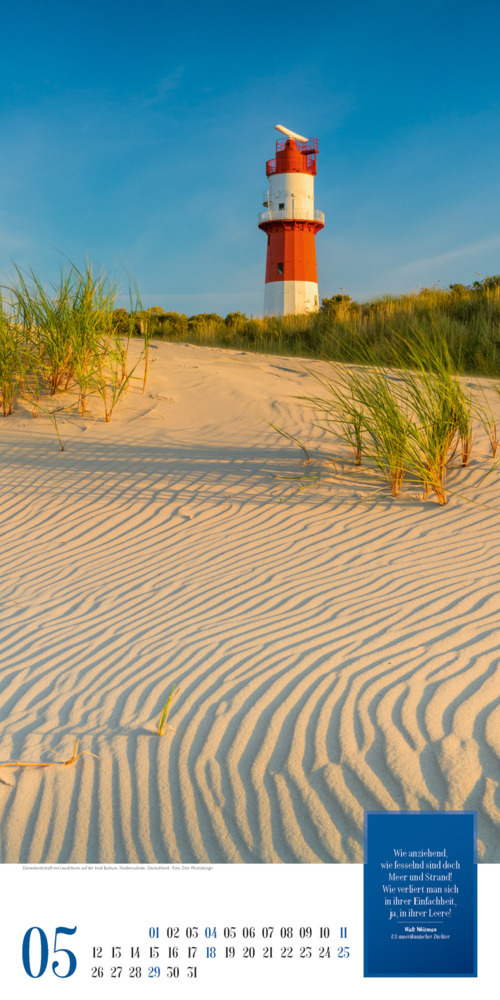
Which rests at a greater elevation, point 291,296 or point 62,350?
point 291,296

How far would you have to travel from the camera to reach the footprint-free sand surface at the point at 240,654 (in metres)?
2.12

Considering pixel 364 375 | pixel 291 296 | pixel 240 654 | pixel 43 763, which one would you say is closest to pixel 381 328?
pixel 364 375

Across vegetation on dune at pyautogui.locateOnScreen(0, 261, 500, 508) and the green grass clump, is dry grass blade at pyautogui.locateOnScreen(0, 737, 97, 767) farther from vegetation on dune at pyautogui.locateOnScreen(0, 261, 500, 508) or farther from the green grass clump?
the green grass clump

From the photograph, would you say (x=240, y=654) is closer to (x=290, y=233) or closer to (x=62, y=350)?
(x=62, y=350)

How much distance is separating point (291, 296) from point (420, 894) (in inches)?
1074

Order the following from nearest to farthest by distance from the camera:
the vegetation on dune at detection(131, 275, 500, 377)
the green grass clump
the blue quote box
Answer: the blue quote box
the green grass clump
the vegetation on dune at detection(131, 275, 500, 377)

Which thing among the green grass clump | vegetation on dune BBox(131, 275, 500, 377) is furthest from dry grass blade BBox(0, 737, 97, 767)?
vegetation on dune BBox(131, 275, 500, 377)

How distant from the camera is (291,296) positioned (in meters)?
27.5

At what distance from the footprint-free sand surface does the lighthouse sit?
22.7 meters

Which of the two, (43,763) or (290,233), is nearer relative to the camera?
(43,763)

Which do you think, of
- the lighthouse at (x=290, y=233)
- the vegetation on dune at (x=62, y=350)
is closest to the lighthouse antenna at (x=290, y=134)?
the lighthouse at (x=290, y=233)

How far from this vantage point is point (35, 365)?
7.66m

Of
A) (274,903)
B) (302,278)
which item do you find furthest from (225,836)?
(302,278)

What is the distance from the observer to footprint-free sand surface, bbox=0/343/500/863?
2115 mm
